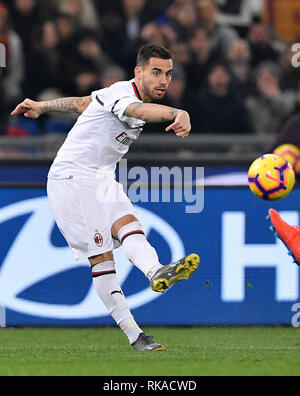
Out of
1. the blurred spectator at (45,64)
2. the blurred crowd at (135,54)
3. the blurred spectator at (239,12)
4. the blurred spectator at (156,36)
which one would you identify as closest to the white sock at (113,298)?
the blurred crowd at (135,54)

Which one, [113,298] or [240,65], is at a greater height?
[240,65]

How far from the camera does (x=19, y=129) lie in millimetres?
12203

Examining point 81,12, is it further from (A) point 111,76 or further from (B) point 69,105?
(B) point 69,105

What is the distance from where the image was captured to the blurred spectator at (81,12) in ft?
44.2

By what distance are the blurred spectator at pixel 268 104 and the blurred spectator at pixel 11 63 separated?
9.51 feet

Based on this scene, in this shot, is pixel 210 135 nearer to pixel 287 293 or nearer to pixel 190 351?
pixel 287 293

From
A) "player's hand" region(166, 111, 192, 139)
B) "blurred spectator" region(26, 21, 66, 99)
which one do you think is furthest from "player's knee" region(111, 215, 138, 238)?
"blurred spectator" region(26, 21, 66, 99)

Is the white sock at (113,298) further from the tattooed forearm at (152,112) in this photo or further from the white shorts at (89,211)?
the tattooed forearm at (152,112)

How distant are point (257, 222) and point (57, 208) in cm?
254

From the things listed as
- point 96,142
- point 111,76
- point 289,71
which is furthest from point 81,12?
point 96,142

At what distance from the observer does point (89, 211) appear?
24.5ft

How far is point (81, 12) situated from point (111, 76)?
5.06 feet

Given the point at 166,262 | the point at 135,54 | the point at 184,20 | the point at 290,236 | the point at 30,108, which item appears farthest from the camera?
the point at 184,20

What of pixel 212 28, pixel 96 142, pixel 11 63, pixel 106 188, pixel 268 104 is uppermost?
pixel 212 28
